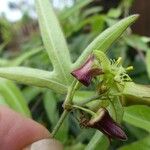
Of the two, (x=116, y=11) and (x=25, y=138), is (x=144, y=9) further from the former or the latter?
(x=25, y=138)

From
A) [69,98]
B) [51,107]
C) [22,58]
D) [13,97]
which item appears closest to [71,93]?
[69,98]

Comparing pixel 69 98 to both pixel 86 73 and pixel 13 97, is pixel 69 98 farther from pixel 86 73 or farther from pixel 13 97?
pixel 13 97

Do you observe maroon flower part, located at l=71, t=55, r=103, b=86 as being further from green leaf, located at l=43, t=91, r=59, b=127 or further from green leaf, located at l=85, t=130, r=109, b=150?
green leaf, located at l=43, t=91, r=59, b=127

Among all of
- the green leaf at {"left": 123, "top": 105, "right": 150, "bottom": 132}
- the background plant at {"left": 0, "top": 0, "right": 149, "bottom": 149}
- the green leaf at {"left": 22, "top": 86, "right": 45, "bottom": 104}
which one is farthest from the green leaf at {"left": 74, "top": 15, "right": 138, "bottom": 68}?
the green leaf at {"left": 22, "top": 86, "right": 45, "bottom": 104}

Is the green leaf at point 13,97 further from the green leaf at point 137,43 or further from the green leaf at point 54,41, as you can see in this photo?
the green leaf at point 137,43

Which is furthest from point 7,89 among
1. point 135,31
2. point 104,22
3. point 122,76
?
point 135,31
